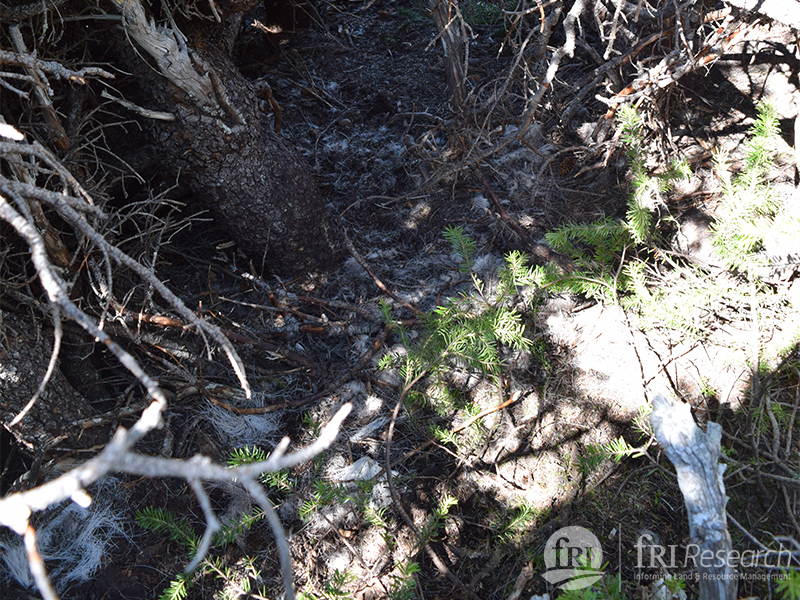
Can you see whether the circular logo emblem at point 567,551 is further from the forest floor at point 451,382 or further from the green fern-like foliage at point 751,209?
the green fern-like foliage at point 751,209

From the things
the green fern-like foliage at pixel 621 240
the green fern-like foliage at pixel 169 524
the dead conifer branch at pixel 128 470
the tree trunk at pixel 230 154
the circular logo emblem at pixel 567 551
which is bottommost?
the circular logo emblem at pixel 567 551

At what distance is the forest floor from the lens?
1886mm

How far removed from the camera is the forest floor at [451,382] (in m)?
1.89

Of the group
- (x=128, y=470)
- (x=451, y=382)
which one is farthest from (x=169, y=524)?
(x=128, y=470)

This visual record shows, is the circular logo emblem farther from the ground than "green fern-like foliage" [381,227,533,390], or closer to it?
closer to it

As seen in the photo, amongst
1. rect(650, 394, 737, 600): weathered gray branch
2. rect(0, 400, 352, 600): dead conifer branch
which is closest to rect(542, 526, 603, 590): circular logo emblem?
rect(650, 394, 737, 600): weathered gray branch

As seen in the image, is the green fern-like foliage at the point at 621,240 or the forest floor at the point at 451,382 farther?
the green fern-like foliage at the point at 621,240

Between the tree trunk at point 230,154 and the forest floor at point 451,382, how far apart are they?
165 mm

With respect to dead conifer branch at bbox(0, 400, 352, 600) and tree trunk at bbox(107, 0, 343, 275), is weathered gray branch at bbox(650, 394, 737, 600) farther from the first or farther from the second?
tree trunk at bbox(107, 0, 343, 275)

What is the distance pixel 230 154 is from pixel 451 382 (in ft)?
4.78

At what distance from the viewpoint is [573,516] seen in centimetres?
189

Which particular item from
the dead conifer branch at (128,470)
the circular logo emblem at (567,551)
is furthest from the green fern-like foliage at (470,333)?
the dead conifer branch at (128,470)

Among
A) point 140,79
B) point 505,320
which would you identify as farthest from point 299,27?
point 505,320

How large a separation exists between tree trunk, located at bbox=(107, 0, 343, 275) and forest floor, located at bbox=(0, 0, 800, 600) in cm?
16
